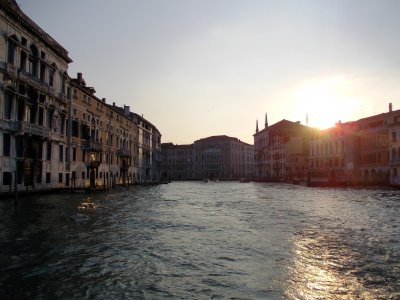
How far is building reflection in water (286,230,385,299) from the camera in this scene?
618cm

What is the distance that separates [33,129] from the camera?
88.3 feet

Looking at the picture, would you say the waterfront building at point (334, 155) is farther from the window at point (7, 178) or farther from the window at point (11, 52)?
the window at point (11, 52)

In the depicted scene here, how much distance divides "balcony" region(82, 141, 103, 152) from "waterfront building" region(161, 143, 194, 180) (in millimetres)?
83462

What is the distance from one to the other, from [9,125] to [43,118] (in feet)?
18.2

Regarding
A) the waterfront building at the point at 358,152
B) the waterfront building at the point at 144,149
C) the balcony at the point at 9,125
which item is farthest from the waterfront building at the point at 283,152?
the balcony at the point at 9,125

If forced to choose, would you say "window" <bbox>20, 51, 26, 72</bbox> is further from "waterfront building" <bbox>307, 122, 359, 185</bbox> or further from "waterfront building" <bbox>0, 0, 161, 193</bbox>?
"waterfront building" <bbox>307, 122, 359, 185</bbox>

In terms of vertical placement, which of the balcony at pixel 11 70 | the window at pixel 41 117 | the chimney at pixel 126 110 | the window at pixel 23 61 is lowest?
the window at pixel 41 117

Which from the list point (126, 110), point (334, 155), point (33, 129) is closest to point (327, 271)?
point (33, 129)

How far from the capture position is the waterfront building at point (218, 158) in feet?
399

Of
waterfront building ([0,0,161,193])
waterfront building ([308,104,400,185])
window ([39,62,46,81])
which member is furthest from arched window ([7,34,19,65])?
waterfront building ([308,104,400,185])

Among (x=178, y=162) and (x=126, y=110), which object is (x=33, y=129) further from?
(x=178, y=162)

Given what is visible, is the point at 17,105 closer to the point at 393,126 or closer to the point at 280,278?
the point at 280,278

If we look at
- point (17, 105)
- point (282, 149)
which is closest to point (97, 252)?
point (17, 105)

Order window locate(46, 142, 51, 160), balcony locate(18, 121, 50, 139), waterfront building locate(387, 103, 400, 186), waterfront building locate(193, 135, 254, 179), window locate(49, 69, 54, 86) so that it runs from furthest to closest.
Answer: waterfront building locate(193, 135, 254, 179), waterfront building locate(387, 103, 400, 186), window locate(49, 69, 54, 86), window locate(46, 142, 51, 160), balcony locate(18, 121, 50, 139)
